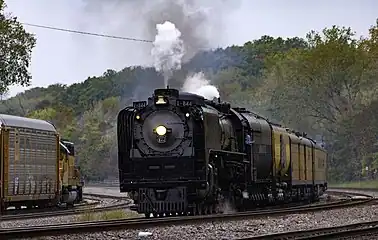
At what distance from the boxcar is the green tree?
633cm

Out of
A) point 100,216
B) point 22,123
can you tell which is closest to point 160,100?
point 100,216

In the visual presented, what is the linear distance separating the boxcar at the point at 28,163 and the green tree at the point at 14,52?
20.8ft

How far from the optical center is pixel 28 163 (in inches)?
1030

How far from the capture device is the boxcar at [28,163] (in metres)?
24.2

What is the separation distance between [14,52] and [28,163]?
32.0ft

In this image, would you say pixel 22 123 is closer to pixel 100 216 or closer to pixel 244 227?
pixel 100 216

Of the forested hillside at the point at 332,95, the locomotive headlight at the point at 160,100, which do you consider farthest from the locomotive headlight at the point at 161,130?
the forested hillside at the point at 332,95

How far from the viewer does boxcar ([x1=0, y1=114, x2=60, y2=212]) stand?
79.6 ft

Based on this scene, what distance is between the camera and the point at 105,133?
307 feet

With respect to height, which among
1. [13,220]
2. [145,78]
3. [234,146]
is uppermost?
[145,78]

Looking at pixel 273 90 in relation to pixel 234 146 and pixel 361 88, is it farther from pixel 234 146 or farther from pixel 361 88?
pixel 234 146

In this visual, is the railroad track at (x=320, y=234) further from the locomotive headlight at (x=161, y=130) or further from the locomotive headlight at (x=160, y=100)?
the locomotive headlight at (x=160, y=100)

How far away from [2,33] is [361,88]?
140 ft

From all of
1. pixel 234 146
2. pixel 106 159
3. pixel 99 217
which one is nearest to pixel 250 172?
→ pixel 234 146
